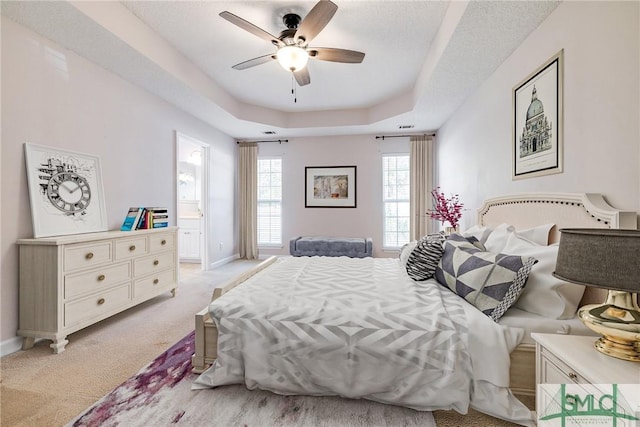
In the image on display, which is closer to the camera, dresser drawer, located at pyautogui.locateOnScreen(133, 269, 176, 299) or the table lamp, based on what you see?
the table lamp

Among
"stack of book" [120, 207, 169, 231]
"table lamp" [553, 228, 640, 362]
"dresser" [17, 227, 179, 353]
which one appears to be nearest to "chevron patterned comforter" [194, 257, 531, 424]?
"table lamp" [553, 228, 640, 362]

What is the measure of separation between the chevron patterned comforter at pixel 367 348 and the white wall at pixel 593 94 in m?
1.05

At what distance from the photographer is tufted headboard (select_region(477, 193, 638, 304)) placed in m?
1.51

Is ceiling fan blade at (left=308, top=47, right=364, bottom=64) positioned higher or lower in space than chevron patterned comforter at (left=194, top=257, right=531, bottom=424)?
higher

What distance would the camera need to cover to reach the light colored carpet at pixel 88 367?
5.01 ft

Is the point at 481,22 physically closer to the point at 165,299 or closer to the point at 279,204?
the point at 165,299

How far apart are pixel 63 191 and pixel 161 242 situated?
40.5 inches

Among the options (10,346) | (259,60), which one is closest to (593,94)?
(259,60)

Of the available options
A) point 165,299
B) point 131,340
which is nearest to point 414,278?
point 131,340

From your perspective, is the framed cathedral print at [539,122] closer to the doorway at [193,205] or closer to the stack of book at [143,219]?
the stack of book at [143,219]

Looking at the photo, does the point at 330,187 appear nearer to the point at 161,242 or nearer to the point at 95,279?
the point at 161,242

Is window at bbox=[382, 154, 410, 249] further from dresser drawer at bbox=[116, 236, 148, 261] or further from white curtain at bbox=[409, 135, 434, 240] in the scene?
dresser drawer at bbox=[116, 236, 148, 261]

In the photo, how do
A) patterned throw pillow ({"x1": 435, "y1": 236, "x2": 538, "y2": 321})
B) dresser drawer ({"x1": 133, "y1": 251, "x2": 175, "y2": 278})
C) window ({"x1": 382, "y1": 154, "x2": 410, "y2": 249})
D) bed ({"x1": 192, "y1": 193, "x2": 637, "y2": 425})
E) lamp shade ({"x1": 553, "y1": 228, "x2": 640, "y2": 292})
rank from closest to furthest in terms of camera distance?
lamp shade ({"x1": 553, "y1": 228, "x2": 640, "y2": 292}) → bed ({"x1": 192, "y1": 193, "x2": 637, "y2": 425}) → patterned throw pillow ({"x1": 435, "y1": 236, "x2": 538, "y2": 321}) → dresser drawer ({"x1": 133, "y1": 251, "x2": 175, "y2": 278}) → window ({"x1": 382, "y1": 154, "x2": 410, "y2": 249})

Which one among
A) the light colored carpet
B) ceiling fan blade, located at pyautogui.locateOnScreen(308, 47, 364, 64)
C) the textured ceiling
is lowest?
the light colored carpet
